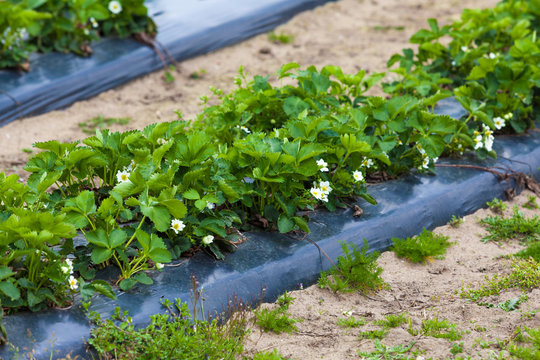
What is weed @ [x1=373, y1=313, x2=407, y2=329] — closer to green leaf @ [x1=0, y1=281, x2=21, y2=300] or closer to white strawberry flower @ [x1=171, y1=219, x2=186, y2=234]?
white strawberry flower @ [x1=171, y1=219, x2=186, y2=234]

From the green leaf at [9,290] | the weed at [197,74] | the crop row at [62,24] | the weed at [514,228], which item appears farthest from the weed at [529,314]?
the crop row at [62,24]

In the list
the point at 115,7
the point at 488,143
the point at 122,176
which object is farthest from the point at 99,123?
the point at 488,143

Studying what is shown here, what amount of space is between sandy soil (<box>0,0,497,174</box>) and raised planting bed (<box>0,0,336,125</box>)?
0.09m

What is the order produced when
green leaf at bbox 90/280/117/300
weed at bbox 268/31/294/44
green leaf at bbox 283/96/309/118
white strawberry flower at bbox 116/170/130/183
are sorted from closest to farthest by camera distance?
green leaf at bbox 90/280/117/300, white strawberry flower at bbox 116/170/130/183, green leaf at bbox 283/96/309/118, weed at bbox 268/31/294/44

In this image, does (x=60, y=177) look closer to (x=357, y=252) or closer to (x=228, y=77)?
(x=357, y=252)

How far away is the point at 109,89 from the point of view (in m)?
5.49

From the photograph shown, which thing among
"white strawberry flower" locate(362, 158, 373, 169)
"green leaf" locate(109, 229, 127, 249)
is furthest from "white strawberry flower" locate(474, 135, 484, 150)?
"green leaf" locate(109, 229, 127, 249)

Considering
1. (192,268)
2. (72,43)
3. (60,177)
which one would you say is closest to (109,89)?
(72,43)

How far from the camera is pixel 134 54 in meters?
5.64

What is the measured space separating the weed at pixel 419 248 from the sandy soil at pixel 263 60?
89.3 inches

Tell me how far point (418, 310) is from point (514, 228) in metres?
1.06

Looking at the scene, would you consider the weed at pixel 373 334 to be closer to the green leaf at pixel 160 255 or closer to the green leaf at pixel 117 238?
the green leaf at pixel 160 255

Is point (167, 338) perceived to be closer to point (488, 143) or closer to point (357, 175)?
point (357, 175)

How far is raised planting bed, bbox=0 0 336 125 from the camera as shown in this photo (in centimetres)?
505
